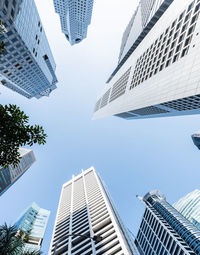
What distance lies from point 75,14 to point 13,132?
169 metres

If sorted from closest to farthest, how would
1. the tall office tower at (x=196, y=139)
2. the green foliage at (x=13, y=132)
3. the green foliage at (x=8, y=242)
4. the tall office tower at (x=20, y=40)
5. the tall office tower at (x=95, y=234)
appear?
the green foliage at (x=13, y=132), the green foliage at (x=8, y=242), the tall office tower at (x=95, y=234), the tall office tower at (x=20, y=40), the tall office tower at (x=196, y=139)

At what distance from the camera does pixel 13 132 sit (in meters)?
11.2

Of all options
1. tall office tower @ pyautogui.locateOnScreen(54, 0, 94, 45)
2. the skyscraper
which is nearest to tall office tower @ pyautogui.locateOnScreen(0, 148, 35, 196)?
tall office tower @ pyautogui.locateOnScreen(54, 0, 94, 45)

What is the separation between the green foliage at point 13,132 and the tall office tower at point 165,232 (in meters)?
93.2

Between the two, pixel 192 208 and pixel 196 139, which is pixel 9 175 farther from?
pixel 196 139

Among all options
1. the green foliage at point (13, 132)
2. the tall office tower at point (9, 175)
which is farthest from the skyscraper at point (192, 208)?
the green foliage at point (13, 132)

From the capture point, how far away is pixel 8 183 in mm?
97250

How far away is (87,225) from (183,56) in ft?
168

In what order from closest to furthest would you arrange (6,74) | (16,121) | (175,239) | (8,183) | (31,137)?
(16,121), (31,137), (6,74), (175,239), (8,183)

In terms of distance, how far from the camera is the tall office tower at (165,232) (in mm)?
78188

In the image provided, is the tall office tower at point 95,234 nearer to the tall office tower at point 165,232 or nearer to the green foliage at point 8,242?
the green foliage at point 8,242

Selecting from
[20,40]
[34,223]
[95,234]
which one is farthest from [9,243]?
[34,223]

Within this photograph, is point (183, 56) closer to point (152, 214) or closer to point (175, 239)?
point (175, 239)

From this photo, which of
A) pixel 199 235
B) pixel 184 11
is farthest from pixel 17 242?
pixel 199 235
